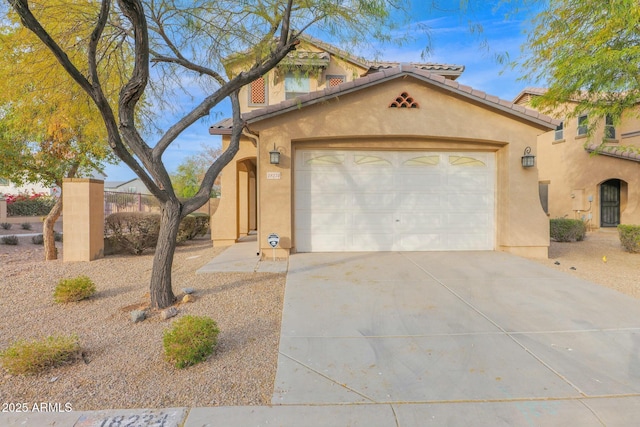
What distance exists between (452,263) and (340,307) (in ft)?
11.9

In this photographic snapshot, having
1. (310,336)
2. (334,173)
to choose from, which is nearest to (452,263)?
(334,173)

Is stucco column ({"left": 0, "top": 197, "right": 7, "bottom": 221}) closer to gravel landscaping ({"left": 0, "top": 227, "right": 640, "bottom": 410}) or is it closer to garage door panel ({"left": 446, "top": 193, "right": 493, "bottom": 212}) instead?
gravel landscaping ({"left": 0, "top": 227, "right": 640, "bottom": 410})

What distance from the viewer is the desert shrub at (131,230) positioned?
894 cm

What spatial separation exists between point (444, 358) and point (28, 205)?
2634 cm

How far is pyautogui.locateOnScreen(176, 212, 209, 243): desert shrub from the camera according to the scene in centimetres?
1128

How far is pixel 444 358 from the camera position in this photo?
3.56m

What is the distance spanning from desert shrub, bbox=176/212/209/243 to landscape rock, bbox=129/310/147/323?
257 inches

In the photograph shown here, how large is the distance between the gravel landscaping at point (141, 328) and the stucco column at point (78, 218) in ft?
1.27

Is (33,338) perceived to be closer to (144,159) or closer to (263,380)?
(144,159)

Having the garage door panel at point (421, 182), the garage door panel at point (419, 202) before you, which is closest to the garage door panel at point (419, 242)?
the garage door panel at point (419, 202)

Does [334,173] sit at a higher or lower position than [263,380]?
higher

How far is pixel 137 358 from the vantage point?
3555 mm

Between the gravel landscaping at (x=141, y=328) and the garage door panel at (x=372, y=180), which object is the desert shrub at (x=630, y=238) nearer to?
the gravel landscaping at (x=141, y=328)

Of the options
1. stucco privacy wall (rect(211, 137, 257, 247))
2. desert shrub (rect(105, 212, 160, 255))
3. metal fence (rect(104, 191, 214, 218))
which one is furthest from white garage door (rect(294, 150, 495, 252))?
desert shrub (rect(105, 212, 160, 255))
